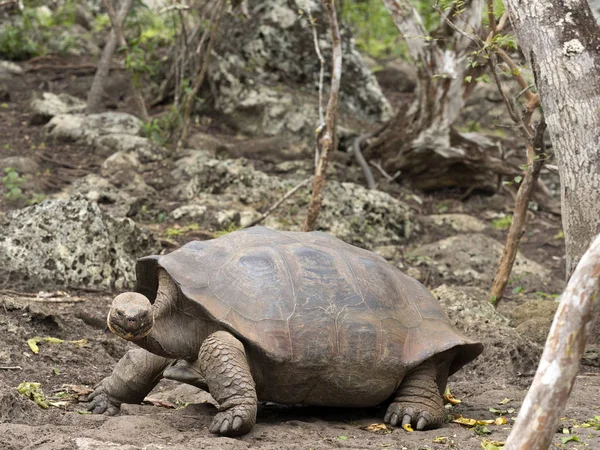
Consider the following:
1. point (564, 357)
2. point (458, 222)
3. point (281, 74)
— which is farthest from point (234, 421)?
point (281, 74)

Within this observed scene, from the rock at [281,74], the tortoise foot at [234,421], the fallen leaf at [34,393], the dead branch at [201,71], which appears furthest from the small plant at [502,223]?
the fallen leaf at [34,393]

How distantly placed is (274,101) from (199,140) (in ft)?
4.20

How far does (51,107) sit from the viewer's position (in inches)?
391

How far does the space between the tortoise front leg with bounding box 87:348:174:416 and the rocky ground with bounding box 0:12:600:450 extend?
2.9 inches

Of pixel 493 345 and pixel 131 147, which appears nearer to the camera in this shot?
pixel 493 345

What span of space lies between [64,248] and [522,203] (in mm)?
3118

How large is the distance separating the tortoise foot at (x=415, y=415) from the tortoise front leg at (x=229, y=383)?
78 centimetres

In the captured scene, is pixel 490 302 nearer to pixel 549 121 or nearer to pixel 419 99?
pixel 549 121

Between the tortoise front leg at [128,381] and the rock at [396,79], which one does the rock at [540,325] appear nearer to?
the tortoise front leg at [128,381]

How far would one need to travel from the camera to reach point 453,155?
9.64m

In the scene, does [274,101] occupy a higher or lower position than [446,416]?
higher

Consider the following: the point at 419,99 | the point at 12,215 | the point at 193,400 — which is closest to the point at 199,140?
the point at 419,99

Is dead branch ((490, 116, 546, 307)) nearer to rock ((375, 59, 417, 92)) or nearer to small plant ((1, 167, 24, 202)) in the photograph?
small plant ((1, 167, 24, 202))

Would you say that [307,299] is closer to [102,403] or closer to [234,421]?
[234,421]
